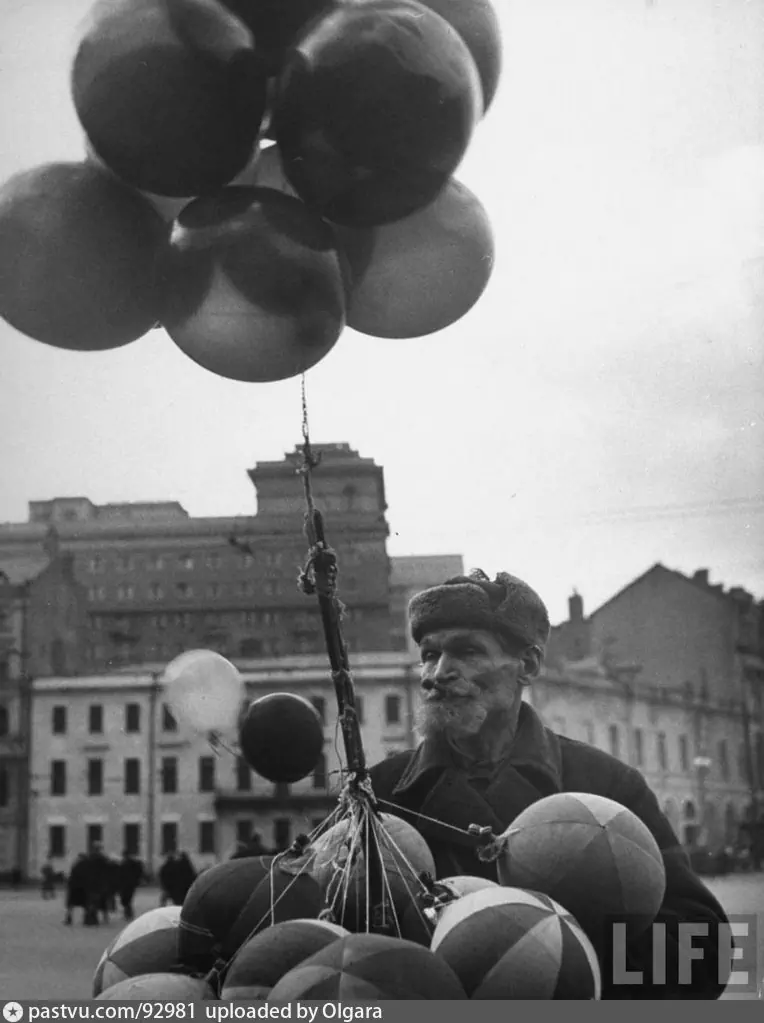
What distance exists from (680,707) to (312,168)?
2847 mm

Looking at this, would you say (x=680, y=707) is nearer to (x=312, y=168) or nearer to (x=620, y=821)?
(x=620, y=821)

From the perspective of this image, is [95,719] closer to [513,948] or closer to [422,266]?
[422,266]

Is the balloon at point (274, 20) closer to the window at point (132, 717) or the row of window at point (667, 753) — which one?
the window at point (132, 717)

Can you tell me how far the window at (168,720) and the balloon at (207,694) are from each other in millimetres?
116

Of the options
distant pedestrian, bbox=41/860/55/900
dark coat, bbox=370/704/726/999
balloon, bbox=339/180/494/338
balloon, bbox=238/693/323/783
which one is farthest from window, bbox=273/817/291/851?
balloon, bbox=339/180/494/338

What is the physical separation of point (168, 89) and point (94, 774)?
1.82 metres

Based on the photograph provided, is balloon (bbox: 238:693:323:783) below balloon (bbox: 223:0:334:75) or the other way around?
below

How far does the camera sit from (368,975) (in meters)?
2.14

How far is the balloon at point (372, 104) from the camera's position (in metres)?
2.53

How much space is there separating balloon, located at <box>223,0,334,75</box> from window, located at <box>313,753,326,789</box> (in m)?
1.55

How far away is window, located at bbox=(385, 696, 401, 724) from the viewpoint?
3.42 metres

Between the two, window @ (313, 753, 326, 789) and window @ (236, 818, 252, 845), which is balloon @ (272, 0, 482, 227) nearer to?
→ window @ (313, 753, 326, 789)

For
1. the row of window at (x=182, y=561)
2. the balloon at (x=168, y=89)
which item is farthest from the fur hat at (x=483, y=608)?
the balloon at (x=168, y=89)

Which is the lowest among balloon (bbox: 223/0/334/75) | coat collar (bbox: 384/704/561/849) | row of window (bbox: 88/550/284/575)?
coat collar (bbox: 384/704/561/849)
